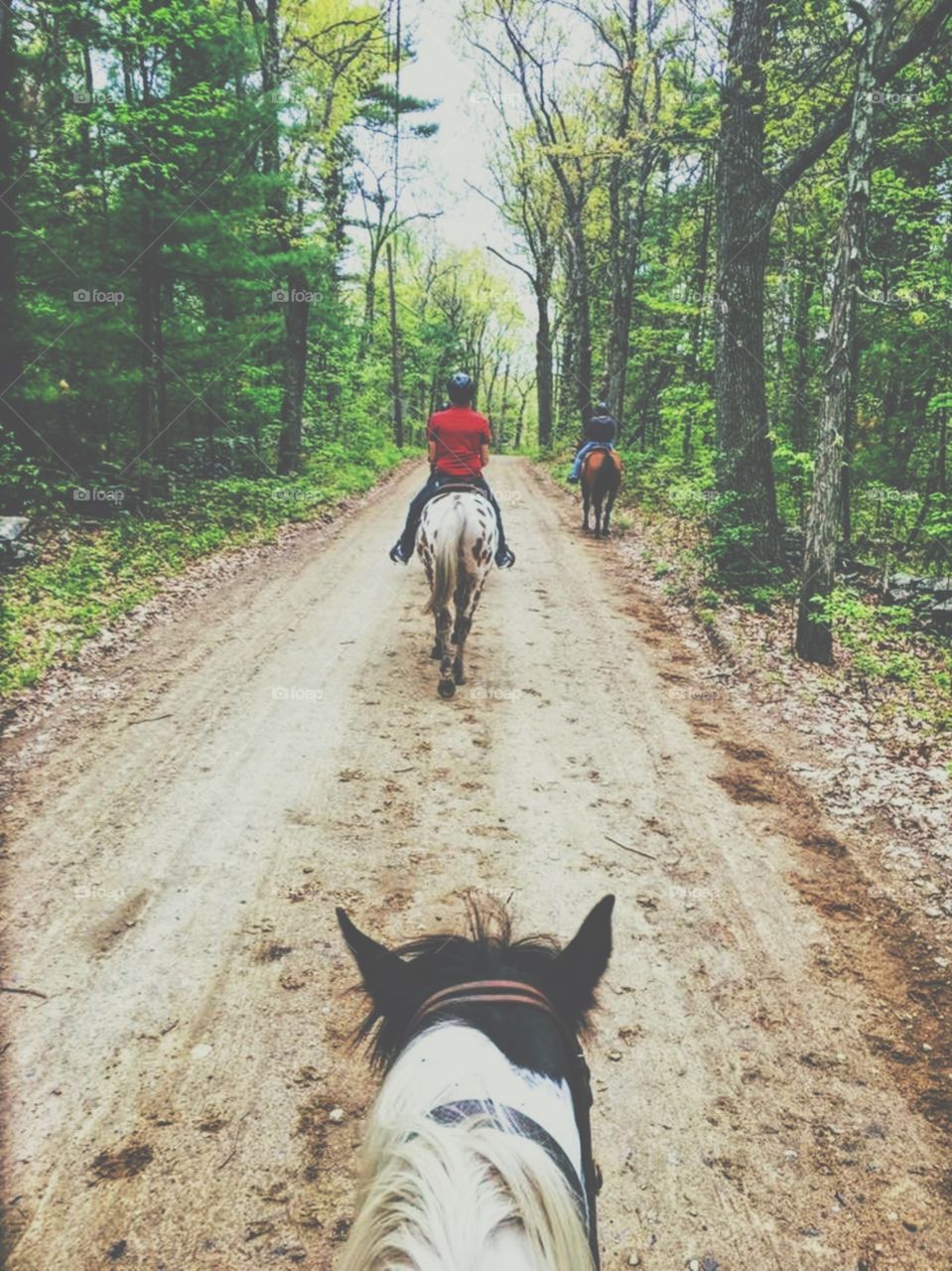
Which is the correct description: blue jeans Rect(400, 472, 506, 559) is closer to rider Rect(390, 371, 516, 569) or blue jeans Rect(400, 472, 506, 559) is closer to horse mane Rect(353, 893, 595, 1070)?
rider Rect(390, 371, 516, 569)

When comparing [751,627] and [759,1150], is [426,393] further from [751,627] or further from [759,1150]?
[759,1150]

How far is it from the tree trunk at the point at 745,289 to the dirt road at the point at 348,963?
3.68 metres

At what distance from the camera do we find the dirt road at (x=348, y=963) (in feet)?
7.77

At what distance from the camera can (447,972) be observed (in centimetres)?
153

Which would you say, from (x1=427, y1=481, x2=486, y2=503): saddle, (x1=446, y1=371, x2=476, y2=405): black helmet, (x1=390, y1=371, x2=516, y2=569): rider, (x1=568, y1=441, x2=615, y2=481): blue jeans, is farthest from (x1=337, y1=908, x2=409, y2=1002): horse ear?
(x1=568, y1=441, x2=615, y2=481): blue jeans

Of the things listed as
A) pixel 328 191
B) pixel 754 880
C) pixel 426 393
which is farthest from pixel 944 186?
pixel 426 393

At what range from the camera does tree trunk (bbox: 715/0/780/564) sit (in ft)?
26.8

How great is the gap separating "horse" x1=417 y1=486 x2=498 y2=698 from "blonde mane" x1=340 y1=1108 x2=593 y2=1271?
5142 millimetres

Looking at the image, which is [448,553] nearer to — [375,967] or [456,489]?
[456,489]

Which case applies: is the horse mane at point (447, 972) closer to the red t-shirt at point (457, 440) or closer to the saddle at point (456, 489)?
the saddle at point (456, 489)

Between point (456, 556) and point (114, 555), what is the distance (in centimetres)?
534

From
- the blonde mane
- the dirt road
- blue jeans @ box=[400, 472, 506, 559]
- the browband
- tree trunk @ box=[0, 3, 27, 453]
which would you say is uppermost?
tree trunk @ box=[0, 3, 27, 453]

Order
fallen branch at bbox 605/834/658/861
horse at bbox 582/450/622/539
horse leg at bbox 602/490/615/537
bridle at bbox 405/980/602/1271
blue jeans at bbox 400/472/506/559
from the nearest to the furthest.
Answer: bridle at bbox 405/980/602/1271, fallen branch at bbox 605/834/658/861, blue jeans at bbox 400/472/506/559, horse at bbox 582/450/622/539, horse leg at bbox 602/490/615/537

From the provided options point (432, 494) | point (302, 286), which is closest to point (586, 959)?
point (432, 494)
